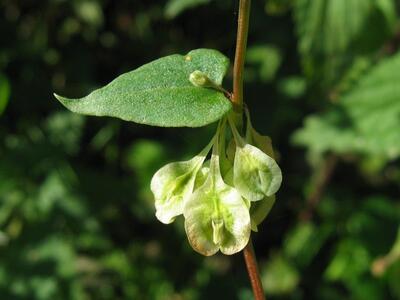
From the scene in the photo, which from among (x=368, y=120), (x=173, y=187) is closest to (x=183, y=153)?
(x=368, y=120)

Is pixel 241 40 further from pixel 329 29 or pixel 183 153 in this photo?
pixel 183 153

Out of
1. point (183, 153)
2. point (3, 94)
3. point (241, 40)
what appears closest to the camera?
point (241, 40)

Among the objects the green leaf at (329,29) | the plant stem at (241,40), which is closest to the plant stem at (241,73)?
the plant stem at (241,40)

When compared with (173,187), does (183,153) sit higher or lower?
lower

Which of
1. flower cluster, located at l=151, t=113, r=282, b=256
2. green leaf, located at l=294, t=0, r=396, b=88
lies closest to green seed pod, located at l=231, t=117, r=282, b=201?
flower cluster, located at l=151, t=113, r=282, b=256

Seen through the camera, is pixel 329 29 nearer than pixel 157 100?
No

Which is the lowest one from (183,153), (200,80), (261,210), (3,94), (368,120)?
(183,153)

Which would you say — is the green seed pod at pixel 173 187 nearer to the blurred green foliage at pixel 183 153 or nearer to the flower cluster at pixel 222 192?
the flower cluster at pixel 222 192

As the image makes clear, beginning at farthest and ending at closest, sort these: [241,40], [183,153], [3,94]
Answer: [183,153]
[3,94]
[241,40]
